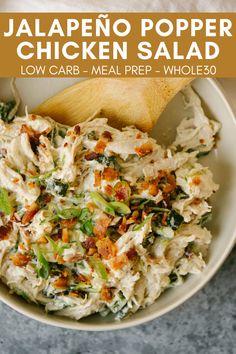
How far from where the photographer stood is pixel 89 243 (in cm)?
224

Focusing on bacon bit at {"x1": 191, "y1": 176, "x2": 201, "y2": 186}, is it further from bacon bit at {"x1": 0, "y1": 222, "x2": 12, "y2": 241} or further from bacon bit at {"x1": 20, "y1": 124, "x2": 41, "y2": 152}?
bacon bit at {"x1": 0, "y1": 222, "x2": 12, "y2": 241}

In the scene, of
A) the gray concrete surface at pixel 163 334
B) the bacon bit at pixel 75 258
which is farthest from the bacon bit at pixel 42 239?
the gray concrete surface at pixel 163 334

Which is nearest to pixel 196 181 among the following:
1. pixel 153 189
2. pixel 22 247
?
pixel 153 189

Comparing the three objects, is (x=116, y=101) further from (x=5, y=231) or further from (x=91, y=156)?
(x=5, y=231)

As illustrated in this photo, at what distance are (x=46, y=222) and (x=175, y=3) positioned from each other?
101 cm

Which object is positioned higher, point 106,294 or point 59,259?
point 59,259

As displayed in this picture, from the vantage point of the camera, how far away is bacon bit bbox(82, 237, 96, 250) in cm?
224

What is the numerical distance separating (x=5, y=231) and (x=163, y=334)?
0.89 meters

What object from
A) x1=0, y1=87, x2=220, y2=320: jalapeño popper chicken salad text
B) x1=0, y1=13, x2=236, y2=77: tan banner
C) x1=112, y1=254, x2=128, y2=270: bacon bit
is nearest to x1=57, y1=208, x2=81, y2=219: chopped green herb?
x1=0, y1=87, x2=220, y2=320: jalapeño popper chicken salad text

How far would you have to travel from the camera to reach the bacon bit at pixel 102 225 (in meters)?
2.23

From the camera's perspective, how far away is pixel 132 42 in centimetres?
237

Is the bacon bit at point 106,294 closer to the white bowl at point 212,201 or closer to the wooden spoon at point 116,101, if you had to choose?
the white bowl at point 212,201

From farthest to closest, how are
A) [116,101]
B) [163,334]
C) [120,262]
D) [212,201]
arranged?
1. [163,334]
2. [212,201]
3. [116,101]
4. [120,262]

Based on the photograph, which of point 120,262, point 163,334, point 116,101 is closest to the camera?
point 120,262
